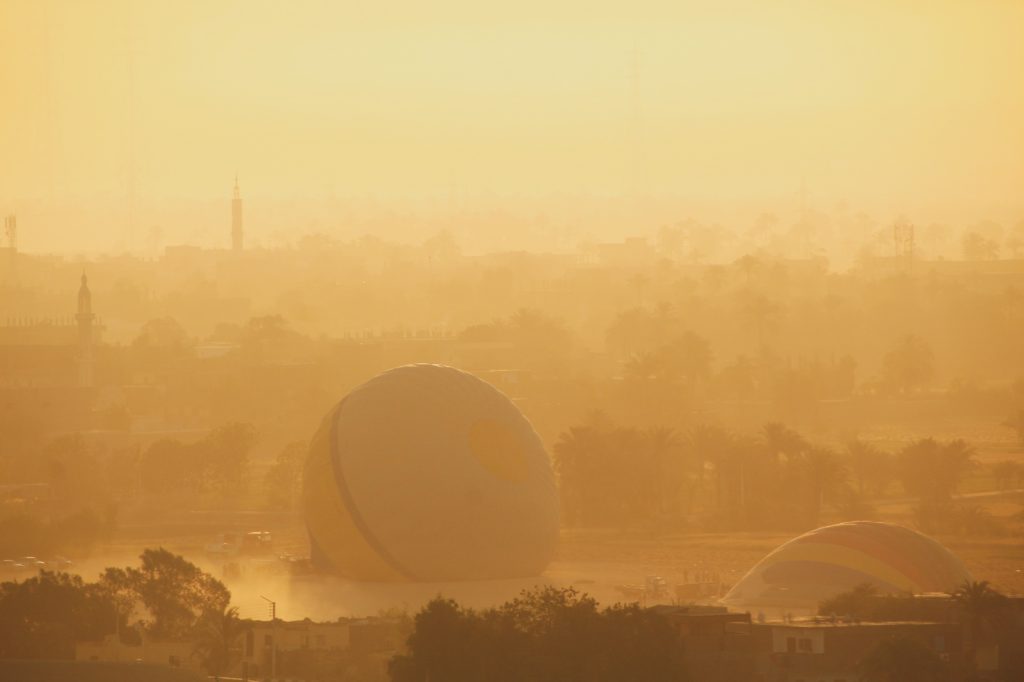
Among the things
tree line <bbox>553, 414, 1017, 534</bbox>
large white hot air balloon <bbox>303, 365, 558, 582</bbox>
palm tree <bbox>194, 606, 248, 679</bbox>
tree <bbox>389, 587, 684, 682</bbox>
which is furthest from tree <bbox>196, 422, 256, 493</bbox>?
tree <bbox>389, 587, 684, 682</bbox>

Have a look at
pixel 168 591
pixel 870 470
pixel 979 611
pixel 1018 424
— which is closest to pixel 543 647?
pixel 979 611

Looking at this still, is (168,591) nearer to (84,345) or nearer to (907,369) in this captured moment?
(907,369)

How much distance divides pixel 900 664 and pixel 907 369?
2159 inches

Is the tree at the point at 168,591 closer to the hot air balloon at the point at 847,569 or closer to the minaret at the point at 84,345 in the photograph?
the hot air balloon at the point at 847,569

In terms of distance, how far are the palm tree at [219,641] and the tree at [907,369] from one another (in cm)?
5162

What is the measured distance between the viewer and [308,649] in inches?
1305

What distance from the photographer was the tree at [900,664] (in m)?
29.1

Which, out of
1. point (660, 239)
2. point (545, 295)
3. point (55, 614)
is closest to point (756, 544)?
point (55, 614)

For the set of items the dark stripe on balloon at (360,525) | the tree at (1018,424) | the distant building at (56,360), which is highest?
the distant building at (56,360)

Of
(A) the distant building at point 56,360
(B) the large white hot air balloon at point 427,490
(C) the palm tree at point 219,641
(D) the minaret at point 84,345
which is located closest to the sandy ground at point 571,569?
(B) the large white hot air balloon at point 427,490

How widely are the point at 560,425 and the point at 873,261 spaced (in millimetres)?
76220

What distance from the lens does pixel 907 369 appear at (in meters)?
83.2

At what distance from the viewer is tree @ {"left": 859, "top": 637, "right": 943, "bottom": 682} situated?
95.3 ft

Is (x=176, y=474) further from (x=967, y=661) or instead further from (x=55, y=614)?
(x=967, y=661)
